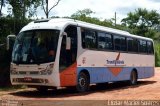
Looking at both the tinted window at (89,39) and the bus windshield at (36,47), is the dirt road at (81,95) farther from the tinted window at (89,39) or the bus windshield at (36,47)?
the tinted window at (89,39)

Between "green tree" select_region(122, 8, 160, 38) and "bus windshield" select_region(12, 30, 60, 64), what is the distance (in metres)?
57.4

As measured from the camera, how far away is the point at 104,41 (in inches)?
829

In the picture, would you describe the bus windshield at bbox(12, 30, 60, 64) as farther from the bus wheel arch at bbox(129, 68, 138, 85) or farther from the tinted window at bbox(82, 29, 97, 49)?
the bus wheel arch at bbox(129, 68, 138, 85)

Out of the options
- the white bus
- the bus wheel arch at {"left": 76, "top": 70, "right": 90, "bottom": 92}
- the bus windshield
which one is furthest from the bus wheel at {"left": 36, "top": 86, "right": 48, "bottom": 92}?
the bus windshield

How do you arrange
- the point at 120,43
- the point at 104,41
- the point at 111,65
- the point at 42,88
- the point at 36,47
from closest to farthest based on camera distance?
the point at 36,47
the point at 42,88
the point at 104,41
the point at 111,65
the point at 120,43

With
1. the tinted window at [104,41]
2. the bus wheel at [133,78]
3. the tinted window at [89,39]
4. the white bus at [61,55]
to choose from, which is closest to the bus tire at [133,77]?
the bus wheel at [133,78]

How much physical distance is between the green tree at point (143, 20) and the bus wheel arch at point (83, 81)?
55333mm

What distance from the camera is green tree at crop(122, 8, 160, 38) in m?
74.2

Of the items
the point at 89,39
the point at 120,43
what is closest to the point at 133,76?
the point at 120,43

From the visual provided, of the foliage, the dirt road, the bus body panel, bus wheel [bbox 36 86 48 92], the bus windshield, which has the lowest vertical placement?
the dirt road

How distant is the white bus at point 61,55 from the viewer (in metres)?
16.8

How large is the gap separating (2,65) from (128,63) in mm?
7245

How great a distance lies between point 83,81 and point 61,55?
2.24 metres

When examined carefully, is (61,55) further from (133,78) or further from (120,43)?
(133,78)
